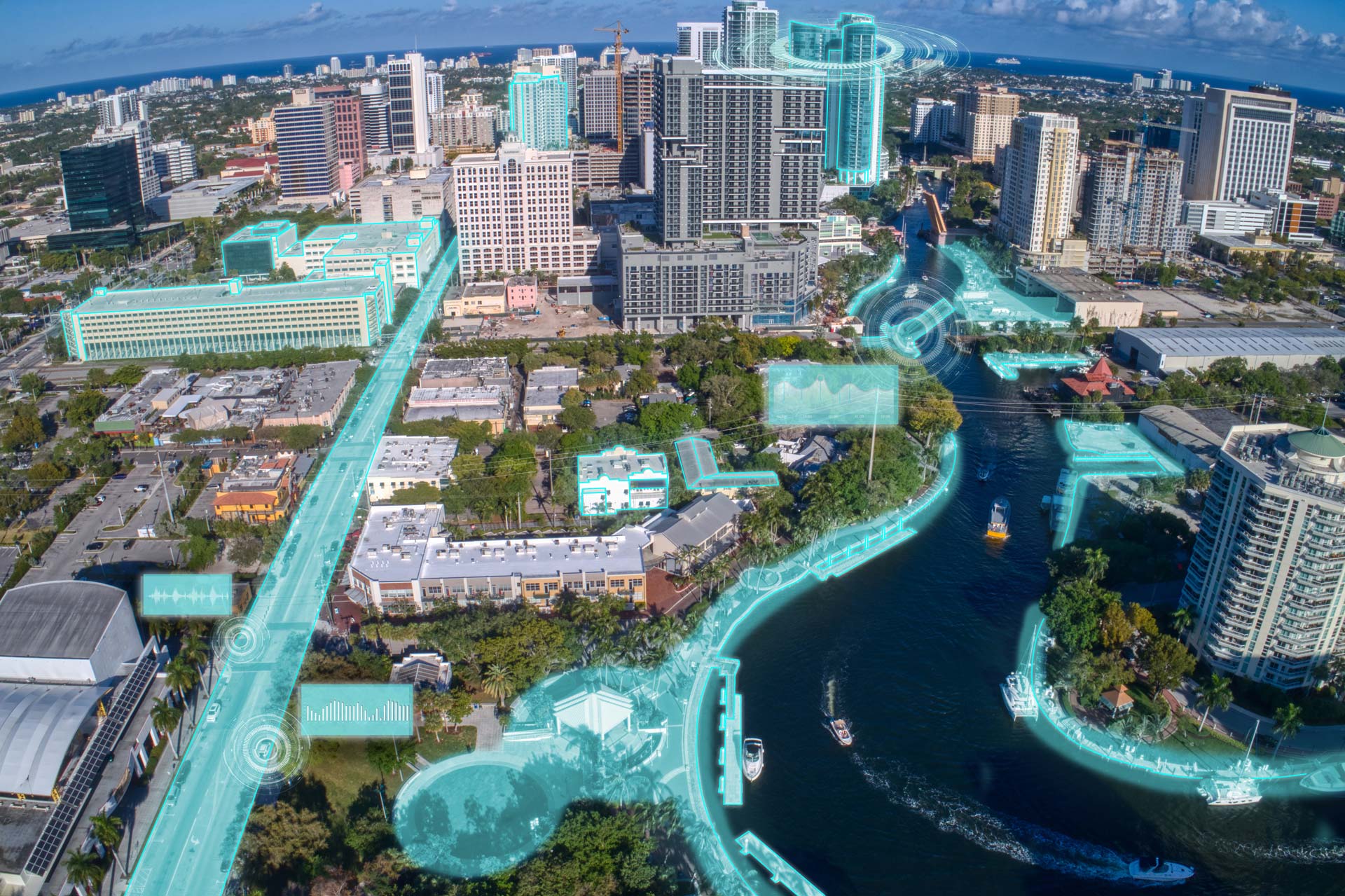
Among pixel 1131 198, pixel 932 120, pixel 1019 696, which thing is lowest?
pixel 1019 696

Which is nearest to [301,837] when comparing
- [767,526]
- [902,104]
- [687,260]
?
[767,526]

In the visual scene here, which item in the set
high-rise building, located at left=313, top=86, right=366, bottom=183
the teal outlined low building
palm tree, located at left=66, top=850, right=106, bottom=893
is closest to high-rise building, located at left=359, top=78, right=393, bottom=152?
high-rise building, located at left=313, top=86, right=366, bottom=183

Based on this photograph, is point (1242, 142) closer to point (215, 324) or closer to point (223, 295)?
point (223, 295)

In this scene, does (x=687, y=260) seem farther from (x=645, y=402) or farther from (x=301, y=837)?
(x=301, y=837)

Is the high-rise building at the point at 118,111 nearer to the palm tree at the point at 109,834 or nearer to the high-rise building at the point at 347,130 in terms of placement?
the high-rise building at the point at 347,130

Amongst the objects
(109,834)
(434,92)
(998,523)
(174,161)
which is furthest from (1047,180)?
(174,161)

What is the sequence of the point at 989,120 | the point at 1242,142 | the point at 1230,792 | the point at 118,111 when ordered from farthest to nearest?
the point at 989,120, the point at 118,111, the point at 1242,142, the point at 1230,792
